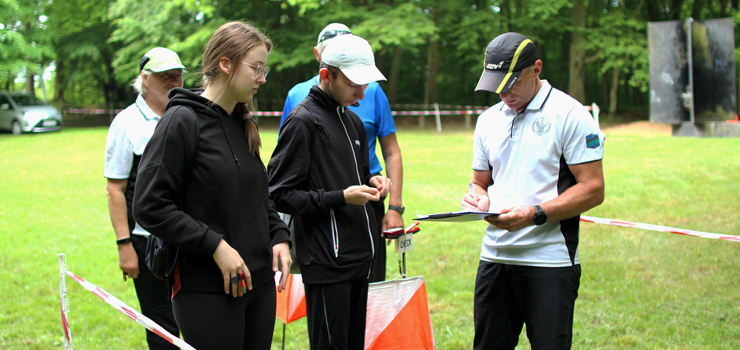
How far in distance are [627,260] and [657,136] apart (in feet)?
41.1

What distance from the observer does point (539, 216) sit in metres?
2.48

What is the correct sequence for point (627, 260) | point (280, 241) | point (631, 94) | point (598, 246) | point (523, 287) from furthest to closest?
point (631, 94) → point (598, 246) → point (627, 260) → point (523, 287) → point (280, 241)

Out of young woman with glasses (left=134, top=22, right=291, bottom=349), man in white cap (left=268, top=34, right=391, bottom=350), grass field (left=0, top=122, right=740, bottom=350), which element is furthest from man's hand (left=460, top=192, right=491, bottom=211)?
grass field (left=0, top=122, right=740, bottom=350)

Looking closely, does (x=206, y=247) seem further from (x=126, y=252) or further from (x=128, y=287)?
(x=128, y=287)

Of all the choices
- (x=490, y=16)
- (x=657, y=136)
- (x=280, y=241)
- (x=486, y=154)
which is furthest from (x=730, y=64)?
(x=280, y=241)

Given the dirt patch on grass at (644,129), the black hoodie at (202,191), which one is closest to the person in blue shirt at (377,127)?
the black hoodie at (202,191)

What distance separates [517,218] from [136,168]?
2.00m

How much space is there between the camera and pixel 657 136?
16922mm

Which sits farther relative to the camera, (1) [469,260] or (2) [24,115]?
(2) [24,115]

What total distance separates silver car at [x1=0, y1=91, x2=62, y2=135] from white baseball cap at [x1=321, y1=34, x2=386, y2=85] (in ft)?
73.3

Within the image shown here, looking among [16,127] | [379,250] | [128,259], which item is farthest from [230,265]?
[16,127]

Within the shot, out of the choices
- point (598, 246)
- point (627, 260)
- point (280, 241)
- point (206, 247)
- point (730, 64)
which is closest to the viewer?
point (206, 247)

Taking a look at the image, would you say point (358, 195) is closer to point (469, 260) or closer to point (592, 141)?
point (592, 141)

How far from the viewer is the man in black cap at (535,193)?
2496mm
